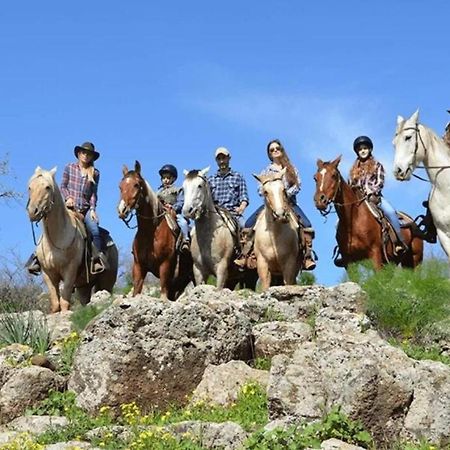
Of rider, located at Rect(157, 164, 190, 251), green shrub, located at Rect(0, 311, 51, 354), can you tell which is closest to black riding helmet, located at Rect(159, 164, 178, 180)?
rider, located at Rect(157, 164, 190, 251)

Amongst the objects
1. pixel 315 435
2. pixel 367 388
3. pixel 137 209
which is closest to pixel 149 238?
pixel 137 209

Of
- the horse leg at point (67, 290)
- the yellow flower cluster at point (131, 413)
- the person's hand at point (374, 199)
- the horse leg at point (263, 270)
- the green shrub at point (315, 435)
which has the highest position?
the person's hand at point (374, 199)

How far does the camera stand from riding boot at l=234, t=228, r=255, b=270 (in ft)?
47.1

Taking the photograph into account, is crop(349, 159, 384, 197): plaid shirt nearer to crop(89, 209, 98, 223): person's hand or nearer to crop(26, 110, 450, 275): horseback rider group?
crop(26, 110, 450, 275): horseback rider group

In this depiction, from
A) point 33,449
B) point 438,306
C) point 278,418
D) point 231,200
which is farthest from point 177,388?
point 231,200

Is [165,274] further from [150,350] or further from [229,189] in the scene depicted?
[150,350]

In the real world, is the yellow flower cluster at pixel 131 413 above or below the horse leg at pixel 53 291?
below

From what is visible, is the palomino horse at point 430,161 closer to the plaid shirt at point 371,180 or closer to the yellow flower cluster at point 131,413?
the plaid shirt at point 371,180

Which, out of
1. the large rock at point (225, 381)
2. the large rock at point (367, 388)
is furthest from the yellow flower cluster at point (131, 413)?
the large rock at point (367, 388)

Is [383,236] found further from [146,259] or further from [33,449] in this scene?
[33,449]

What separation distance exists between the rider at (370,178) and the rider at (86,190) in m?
4.56

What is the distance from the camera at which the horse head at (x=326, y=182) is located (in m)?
13.8

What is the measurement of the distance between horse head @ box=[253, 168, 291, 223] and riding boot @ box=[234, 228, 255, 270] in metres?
0.85

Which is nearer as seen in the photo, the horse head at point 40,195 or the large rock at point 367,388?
the large rock at point 367,388
